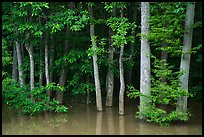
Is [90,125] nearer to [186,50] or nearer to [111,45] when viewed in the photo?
[111,45]

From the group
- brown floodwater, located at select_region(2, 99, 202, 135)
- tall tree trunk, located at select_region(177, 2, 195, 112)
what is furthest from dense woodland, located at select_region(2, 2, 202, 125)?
brown floodwater, located at select_region(2, 99, 202, 135)

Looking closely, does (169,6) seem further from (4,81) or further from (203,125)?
(4,81)

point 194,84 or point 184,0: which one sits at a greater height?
point 184,0

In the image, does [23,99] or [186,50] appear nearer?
[186,50]

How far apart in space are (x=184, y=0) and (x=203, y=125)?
14.0ft

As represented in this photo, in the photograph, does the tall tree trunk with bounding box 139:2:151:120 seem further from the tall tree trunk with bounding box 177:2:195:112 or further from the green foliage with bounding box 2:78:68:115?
the green foliage with bounding box 2:78:68:115

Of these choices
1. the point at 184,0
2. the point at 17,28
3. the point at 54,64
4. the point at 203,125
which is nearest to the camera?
the point at 184,0

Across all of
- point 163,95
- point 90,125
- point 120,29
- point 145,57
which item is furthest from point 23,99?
point 163,95

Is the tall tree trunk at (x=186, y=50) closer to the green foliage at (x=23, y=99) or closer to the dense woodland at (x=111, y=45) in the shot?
the dense woodland at (x=111, y=45)

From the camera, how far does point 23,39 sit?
38.8 ft

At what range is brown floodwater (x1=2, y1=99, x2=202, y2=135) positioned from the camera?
988 centimetres

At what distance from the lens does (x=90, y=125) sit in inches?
428

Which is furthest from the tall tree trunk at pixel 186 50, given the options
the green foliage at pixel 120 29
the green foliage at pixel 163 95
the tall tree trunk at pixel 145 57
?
the green foliage at pixel 120 29

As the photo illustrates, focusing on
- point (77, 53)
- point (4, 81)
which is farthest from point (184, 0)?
point (4, 81)
